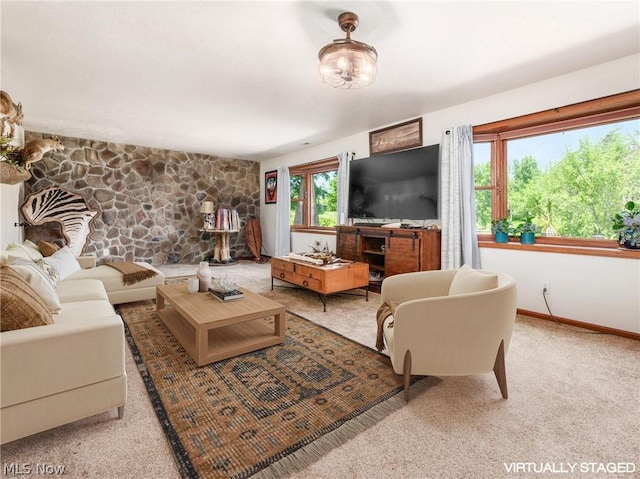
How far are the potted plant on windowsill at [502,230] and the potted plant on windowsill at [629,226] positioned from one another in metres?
0.87

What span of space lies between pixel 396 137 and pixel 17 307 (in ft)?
13.7

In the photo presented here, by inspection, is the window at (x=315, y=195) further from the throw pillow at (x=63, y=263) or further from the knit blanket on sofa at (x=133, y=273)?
the throw pillow at (x=63, y=263)

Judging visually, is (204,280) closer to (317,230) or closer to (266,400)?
(266,400)

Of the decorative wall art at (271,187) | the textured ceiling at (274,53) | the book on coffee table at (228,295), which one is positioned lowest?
the book on coffee table at (228,295)

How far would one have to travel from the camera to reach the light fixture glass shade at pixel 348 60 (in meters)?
2.11

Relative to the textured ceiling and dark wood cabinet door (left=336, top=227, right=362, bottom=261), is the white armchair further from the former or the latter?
dark wood cabinet door (left=336, top=227, right=362, bottom=261)

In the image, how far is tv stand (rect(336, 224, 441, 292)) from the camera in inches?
146

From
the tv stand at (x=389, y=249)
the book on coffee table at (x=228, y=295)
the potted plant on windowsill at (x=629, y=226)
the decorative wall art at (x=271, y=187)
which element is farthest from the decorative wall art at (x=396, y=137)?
the book on coffee table at (x=228, y=295)

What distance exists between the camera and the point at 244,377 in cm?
193

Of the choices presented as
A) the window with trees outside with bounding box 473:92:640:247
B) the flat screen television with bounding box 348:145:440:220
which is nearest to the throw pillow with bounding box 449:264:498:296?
the window with trees outside with bounding box 473:92:640:247

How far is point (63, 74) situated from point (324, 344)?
338cm

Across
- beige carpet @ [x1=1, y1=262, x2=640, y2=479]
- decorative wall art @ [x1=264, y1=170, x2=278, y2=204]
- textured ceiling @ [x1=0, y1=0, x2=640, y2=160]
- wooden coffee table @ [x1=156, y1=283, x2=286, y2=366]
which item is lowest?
beige carpet @ [x1=1, y1=262, x2=640, y2=479]

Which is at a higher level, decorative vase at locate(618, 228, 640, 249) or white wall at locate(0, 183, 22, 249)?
white wall at locate(0, 183, 22, 249)

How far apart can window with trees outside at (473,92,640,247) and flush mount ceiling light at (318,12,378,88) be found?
193 centimetres
